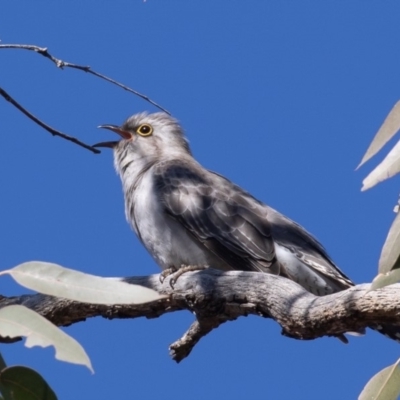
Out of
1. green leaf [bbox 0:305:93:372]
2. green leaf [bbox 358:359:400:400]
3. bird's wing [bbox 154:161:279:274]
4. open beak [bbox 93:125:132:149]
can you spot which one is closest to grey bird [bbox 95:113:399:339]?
bird's wing [bbox 154:161:279:274]

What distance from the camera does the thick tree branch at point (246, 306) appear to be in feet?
12.2

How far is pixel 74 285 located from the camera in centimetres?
288

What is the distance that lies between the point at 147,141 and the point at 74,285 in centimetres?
615

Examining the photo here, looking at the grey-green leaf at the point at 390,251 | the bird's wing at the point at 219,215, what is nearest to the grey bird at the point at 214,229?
the bird's wing at the point at 219,215

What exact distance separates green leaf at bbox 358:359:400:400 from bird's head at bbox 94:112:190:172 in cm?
524

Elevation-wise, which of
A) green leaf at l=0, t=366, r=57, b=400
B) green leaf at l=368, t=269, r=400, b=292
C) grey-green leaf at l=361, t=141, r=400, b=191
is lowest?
green leaf at l=368, t=269, r=400, b=292

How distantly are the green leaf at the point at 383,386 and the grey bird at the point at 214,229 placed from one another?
301cm

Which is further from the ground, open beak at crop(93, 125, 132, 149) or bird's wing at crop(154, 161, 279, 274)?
open beak at crop(93, 125, 132, 149)

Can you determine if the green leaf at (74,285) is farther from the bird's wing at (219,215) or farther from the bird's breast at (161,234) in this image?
the bird's wing at (219,215)

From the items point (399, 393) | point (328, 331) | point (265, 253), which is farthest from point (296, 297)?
point (265, 253)

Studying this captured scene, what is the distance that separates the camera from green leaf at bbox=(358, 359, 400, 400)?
11.2 feet

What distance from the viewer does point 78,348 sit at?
260cm

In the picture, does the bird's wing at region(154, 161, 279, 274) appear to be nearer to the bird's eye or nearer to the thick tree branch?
the bird's eye

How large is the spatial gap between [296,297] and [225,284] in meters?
0.54
